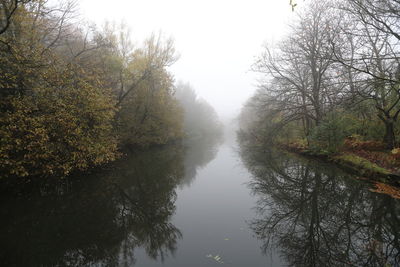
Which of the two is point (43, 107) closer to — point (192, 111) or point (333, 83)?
point (333, 83)

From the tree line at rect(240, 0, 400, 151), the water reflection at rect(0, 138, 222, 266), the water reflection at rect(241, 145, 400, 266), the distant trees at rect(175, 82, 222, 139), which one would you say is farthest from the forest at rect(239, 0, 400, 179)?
the distant trees at rect(175, 82, 222, 139)

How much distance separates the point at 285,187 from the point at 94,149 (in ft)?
27.7

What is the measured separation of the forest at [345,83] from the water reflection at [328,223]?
283 cm

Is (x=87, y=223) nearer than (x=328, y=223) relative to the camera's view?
No

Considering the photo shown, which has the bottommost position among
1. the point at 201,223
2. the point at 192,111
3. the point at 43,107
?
the point at 201,223

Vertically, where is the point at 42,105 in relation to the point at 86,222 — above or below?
above

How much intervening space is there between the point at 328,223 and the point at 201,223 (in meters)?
3.51

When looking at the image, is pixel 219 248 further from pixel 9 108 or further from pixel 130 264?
pixel 9 108

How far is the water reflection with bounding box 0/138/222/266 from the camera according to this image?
4.62m

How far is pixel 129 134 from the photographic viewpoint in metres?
19.2

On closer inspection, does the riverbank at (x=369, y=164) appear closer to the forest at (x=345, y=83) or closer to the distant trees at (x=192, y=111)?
the forest at (x=345, y=83)

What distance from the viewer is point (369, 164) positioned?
945 cm

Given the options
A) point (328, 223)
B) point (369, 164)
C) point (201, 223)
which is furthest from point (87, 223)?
point (369, 164)

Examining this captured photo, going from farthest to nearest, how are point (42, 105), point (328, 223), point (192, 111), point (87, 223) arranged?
point (192, 111), point (42, 105), point (87, 223), point (328, 223)
